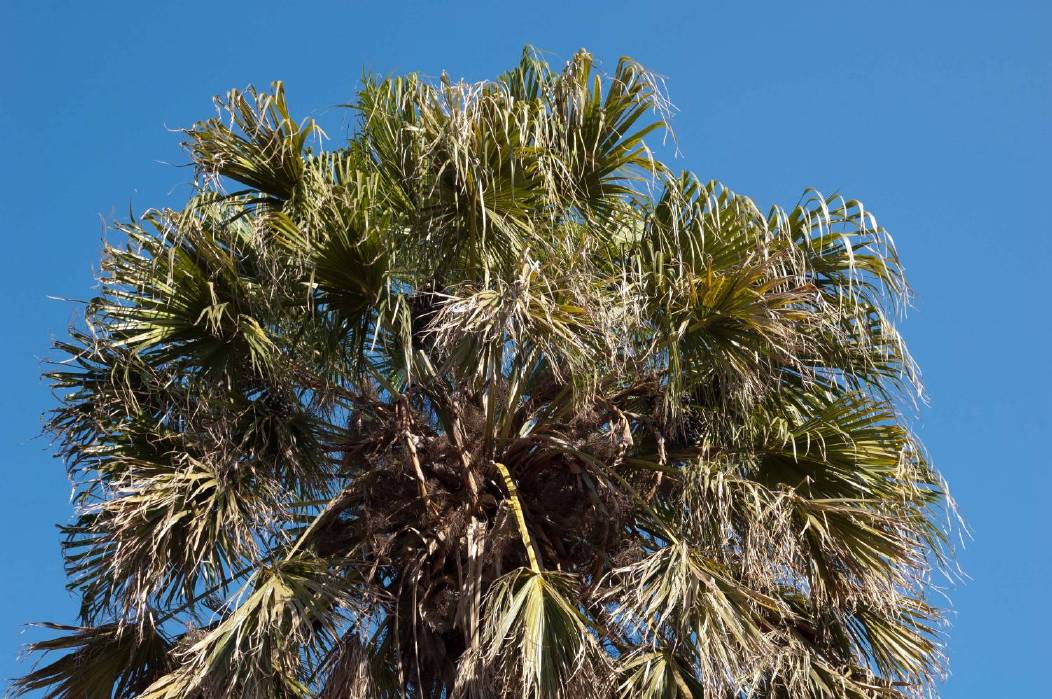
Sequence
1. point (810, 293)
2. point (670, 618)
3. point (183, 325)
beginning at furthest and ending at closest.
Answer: point (183, 325) → point (810, 293) → point (670, 618)

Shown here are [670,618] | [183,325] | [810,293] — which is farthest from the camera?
[183,325]

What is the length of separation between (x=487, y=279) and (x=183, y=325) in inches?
72.5

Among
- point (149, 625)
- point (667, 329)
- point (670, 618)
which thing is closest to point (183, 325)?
point (149, 625)

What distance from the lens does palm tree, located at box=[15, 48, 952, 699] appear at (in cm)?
635

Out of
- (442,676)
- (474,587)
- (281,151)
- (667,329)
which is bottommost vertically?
(442,676)

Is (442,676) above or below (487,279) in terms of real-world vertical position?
below

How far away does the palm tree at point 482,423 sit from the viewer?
6352 mm

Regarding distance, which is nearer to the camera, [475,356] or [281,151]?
[475,356]

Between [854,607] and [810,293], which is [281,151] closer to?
[810,293]

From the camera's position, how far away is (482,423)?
6957 mm

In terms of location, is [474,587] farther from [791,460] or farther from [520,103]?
[520,103]

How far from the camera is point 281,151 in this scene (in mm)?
6805

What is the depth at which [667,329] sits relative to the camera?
6617mm

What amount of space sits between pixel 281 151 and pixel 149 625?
8.40 feet
